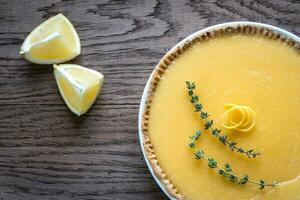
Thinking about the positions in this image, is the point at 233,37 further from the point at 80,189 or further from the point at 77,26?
the point at 80,189

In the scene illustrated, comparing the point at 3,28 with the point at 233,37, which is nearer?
the point at 233,37

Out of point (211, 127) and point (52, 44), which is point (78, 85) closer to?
point (52, 44)

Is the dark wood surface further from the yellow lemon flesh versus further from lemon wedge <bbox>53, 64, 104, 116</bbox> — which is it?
the yellow lemon flesh

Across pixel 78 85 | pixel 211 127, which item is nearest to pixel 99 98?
pixel 78 85

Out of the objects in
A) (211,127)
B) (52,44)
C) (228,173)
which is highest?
(52,44)

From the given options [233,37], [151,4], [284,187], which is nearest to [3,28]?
[151,4]
